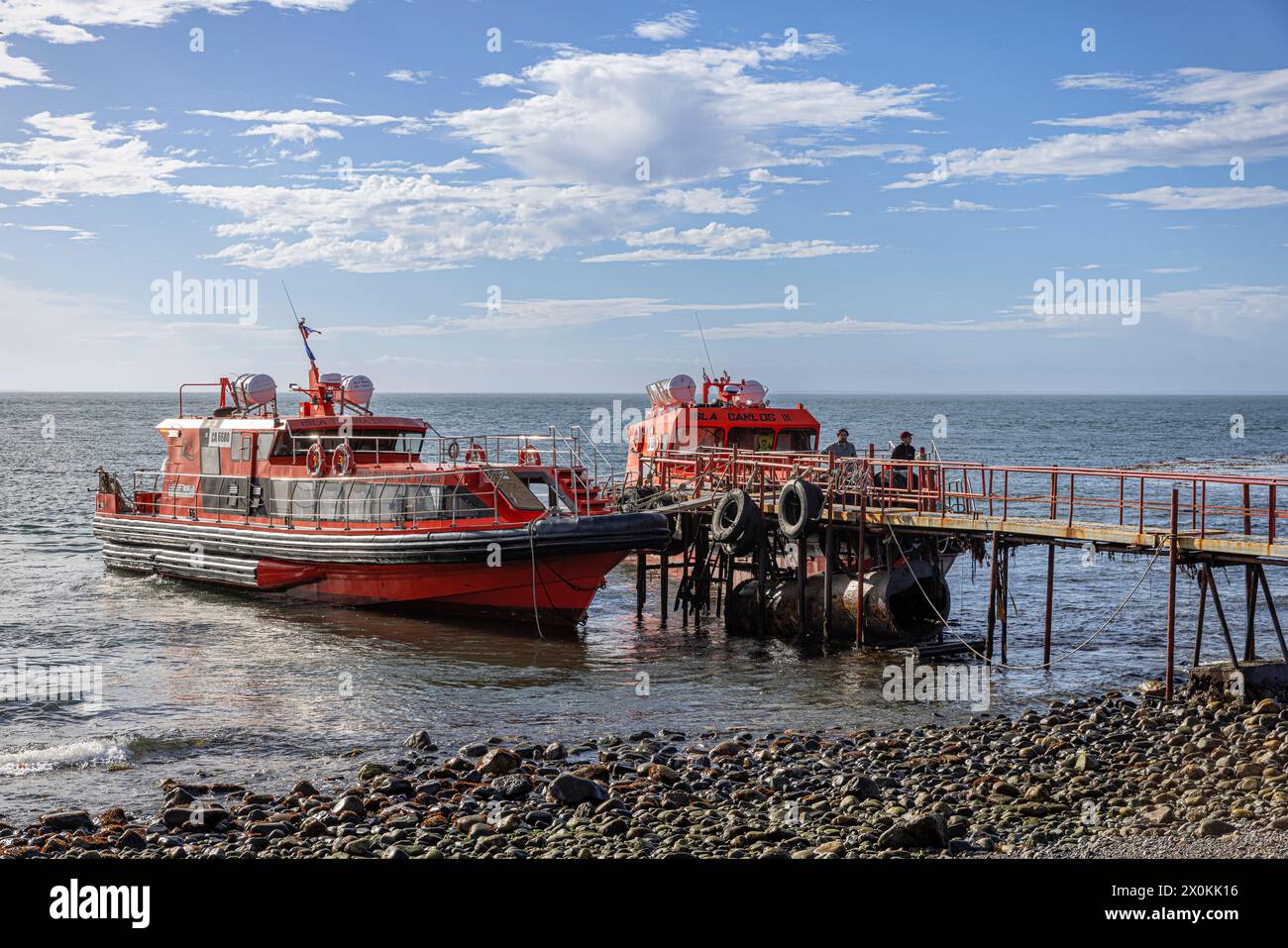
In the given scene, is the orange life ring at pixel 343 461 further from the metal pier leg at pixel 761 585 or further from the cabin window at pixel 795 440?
the cabin window at pixel 795 440

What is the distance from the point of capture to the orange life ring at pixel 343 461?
24828 mm

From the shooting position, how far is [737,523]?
21688 mm

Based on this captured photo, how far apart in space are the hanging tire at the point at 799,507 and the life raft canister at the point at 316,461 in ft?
31.6

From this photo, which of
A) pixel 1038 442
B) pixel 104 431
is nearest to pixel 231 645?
pixel 1038 442

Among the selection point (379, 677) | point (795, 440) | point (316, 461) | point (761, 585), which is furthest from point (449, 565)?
point (795, 440)

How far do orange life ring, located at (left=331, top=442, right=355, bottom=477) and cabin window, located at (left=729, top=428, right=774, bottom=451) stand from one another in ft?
30.1

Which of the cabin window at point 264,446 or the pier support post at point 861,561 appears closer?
the pier support post at point 861,561

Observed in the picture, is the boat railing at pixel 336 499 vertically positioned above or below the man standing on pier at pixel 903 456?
below

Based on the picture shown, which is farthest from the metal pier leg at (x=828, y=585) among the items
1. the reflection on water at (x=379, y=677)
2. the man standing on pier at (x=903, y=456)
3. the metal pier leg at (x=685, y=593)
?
the metal pier leg at (x=685, y=593)

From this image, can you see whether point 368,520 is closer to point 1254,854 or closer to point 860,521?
point 860,521

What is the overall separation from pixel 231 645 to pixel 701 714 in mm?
9651

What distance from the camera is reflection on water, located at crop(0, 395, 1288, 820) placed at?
15.1 meters

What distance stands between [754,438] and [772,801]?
17.6m

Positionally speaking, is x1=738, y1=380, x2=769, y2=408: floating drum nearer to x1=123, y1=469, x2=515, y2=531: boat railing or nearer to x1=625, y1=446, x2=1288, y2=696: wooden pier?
x1=625, y1=446, x2=1288, y2=696: wooden pier
